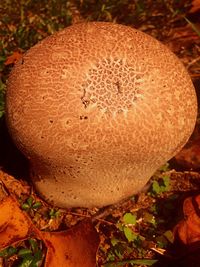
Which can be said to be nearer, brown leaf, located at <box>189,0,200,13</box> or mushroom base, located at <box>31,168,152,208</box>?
mushroom base, located at <box>31,168,152,208</box>

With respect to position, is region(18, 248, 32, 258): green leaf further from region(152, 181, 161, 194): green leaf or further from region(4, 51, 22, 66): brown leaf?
region(4, 51, 22, 66): brown leaf

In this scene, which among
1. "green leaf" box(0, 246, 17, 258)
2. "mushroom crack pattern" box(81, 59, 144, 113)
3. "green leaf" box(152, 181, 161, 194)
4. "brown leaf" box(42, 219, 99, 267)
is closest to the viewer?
"mushroom crack pattern" box(81, 59, 144, 113)

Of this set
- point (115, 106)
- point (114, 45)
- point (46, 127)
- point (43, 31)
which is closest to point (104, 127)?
point (115, 106)

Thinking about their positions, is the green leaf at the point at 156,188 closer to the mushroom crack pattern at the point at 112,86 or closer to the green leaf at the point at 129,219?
the green leaf at the point at 129,219

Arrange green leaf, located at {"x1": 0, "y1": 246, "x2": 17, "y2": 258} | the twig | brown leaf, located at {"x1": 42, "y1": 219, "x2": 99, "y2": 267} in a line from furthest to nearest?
the twig → green leaf, located at {"x1": 0, "y1": 246, "x2": 17, "y2": 258} → brown leaf, located at {"x1": 42, "y1": 219, "x2": 99, "y2": 267}

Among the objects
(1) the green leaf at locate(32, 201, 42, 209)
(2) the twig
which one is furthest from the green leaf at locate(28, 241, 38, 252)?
(2) the twig

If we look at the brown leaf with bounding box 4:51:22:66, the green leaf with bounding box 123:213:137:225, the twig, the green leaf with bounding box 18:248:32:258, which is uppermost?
the brown leaf with bounding box 4:51:22:66

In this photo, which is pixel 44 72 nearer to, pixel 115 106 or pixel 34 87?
pixel 34 87

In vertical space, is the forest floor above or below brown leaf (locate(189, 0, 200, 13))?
below
